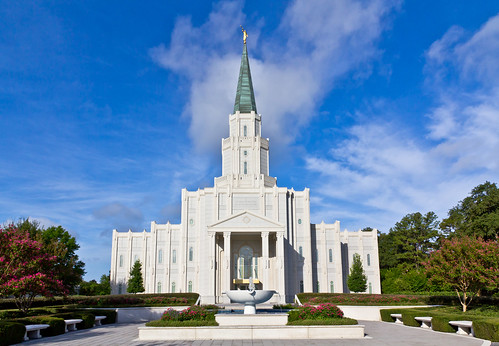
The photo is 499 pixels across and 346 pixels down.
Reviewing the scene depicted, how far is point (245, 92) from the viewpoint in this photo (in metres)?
61.5

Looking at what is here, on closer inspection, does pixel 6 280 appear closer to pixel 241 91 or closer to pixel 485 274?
pixel 485 274

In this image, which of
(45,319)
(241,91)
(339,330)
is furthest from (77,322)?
(241,91)

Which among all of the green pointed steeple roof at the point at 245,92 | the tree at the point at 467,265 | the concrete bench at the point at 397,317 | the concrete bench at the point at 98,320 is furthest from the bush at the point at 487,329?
the green pointed steeple roof at the point at 245,92

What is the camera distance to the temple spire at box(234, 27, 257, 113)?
2379 inches

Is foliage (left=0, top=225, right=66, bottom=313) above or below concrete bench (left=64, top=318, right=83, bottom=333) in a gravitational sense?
above

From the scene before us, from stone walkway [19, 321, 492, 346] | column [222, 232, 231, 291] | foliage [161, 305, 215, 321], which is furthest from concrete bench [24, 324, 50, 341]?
column [222, 232, 231, 291]

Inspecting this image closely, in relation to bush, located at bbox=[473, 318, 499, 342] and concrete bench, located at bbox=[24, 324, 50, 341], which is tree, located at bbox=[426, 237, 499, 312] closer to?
bush, located at bbox=[473, 318, 499, 342]

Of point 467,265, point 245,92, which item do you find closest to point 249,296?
point 467,265

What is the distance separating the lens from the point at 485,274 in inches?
954

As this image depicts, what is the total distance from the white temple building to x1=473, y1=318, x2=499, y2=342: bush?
3011 cm

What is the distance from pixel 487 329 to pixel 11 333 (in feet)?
64.4

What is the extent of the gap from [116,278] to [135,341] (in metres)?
41.6

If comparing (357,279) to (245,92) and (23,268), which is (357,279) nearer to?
(245,92)

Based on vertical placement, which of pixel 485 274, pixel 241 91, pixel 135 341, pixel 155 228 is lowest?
pixel 135 341
